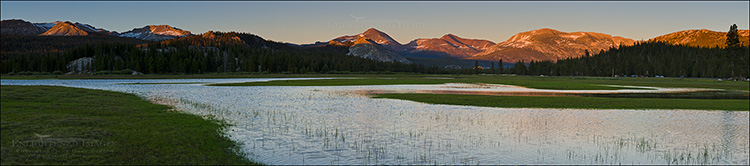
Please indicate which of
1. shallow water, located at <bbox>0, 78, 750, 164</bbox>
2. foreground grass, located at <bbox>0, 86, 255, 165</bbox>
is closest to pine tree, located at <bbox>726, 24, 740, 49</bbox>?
shallow water, located at <bbox>0, 78, 750, 164</bbox>

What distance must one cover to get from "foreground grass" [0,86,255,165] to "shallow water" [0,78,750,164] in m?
1.74

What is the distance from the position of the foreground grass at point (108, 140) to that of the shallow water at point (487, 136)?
68.4 inches

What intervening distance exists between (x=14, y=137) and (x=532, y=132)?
2528 cm

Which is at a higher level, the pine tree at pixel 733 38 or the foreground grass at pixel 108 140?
the pine tree at pixel 733 38

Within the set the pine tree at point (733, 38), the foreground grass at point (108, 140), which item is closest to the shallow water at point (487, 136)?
the foreground grass at point (108, 140)

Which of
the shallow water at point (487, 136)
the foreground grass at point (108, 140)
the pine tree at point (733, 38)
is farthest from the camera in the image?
the pine tree at point (733, 38)

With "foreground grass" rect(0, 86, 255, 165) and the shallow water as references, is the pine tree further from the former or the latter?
"foreground grass" rect(0, 86, 255, 165)

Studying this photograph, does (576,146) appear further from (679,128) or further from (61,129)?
(61,129)

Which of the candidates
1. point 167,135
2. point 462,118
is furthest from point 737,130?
point 167,135

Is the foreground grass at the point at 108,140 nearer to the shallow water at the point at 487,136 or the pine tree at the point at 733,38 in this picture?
the shallow water at the point at 487,136

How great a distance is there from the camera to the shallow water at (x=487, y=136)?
58.5ft

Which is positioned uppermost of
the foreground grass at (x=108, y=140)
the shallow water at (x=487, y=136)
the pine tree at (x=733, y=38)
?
the pine tree at (x=733, y=38)

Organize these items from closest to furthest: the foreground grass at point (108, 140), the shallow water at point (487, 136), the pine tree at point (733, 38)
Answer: the foreground grass at point (108, 140) → the shallow water at point (487, 136) → the pine tree at point (733, 38)

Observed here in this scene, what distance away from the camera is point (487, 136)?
23484 mm
